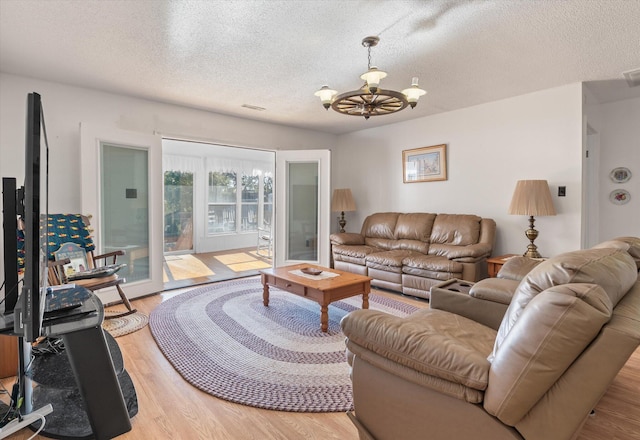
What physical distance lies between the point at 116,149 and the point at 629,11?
4727 millimetres

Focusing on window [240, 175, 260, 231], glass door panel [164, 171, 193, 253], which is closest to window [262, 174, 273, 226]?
window [240, 175, 260, 231]

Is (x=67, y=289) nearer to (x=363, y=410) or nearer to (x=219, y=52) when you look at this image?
(x=363, y=410)

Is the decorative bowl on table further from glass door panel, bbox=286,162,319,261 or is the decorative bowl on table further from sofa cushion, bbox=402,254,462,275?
glass door panel, bbox=286,162,319,261

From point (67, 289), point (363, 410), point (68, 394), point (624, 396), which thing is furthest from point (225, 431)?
point (624, 396)

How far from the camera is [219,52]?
2.78 metres

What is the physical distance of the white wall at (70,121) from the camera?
3.29 meters

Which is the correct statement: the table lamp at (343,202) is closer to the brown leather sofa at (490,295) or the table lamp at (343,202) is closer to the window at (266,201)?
the window at (266,201)

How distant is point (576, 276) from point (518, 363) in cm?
41

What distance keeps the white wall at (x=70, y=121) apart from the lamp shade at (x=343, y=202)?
2.04 metres

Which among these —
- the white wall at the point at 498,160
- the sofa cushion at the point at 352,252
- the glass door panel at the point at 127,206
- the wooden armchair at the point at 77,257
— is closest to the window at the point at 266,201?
the white wall at the point at 498,160

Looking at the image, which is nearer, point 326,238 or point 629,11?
point 629,11

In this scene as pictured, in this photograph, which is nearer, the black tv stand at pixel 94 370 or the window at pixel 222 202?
the black tv stand at pixel 94 370

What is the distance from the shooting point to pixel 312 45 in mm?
2641

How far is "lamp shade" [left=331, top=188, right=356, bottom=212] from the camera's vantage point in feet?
18.6
